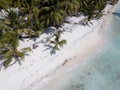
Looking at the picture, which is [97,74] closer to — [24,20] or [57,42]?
[57,42]

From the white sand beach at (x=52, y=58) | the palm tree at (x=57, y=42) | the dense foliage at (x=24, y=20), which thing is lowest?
the white sand beach at (x=52, y=58)

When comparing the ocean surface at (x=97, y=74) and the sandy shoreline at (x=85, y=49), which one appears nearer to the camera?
the ocean surface at (x=97, y=74)

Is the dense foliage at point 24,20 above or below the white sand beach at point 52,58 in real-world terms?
above

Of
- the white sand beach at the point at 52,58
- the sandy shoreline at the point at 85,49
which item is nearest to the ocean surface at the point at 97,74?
the sandy shoreline at the point at 85,49

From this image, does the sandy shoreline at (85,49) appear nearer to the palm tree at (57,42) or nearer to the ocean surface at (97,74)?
the ocean surface at (97,74)

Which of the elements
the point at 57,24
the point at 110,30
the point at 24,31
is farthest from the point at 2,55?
the point at 110,30

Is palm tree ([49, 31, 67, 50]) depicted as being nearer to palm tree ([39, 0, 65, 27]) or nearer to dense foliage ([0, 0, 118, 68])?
dense foliage ([0, 0, 118, 68])

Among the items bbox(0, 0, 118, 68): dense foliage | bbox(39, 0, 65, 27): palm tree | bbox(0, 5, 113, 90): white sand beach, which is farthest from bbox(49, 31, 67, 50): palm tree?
bbox(39, 0, 65, 27): palm tree

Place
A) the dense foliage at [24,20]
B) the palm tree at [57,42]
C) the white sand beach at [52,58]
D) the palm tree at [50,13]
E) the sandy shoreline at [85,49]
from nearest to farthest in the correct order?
the white sand beach at [52,58], the dense foliage at [24,20], the sandy shoreline at [85,49], the palm tree at [57,42], the palm tree at [50,13]
